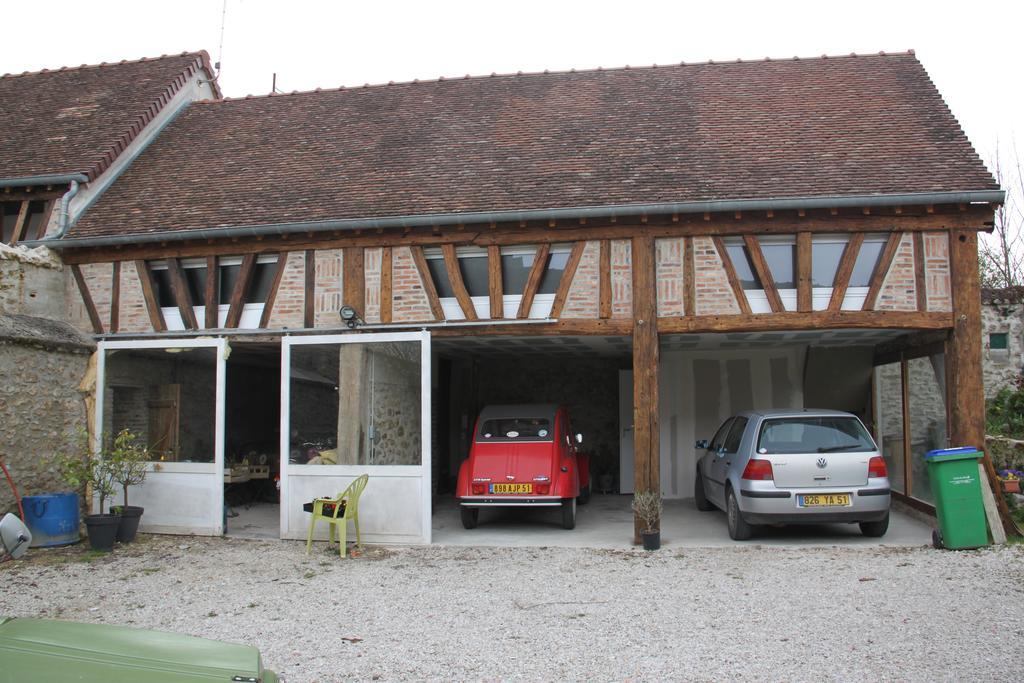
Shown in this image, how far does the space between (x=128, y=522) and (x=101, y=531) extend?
21.6 inches

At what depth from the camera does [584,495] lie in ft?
41.9

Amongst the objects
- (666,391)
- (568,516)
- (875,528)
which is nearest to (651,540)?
(568,516)

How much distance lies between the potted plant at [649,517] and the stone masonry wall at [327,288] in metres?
4.29

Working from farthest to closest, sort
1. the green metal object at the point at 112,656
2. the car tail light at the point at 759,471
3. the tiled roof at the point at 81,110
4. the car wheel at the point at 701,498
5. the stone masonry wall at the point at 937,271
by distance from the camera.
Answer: the tiled roof at the point at 81,110
the car wheel at the point at 701,498
the stone masonry wall at the point at 937,271
the car tail light at the point at 759,471
the green metal object at the point at 112,656

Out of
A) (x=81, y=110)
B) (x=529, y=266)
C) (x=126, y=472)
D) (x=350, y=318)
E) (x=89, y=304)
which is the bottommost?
(x=126, y=472)

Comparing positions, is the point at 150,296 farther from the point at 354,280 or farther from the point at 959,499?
the point at 959,499

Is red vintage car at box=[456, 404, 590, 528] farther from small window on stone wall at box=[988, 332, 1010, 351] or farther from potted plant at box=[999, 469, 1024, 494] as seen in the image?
small window on stone wall at box=[988, 332, 1010, 351]

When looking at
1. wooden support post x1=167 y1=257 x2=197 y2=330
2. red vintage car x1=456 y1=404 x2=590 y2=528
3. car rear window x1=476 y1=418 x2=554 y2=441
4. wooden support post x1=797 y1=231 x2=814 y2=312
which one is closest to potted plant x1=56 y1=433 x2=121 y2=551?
wooden support post x1=167 y1=257 x2=197 y2=330

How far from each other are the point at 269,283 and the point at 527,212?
355cm

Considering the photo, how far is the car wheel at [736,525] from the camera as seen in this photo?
9.43 m

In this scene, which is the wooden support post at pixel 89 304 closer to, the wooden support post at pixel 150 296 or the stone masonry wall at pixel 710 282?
the wooden support post at pixel 150 296

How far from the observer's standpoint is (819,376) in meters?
12.7

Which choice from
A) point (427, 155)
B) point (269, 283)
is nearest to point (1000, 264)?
point (427, 155)

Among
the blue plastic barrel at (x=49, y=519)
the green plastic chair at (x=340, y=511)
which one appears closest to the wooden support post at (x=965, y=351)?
the green plastic chair at (x=340, y=511)
